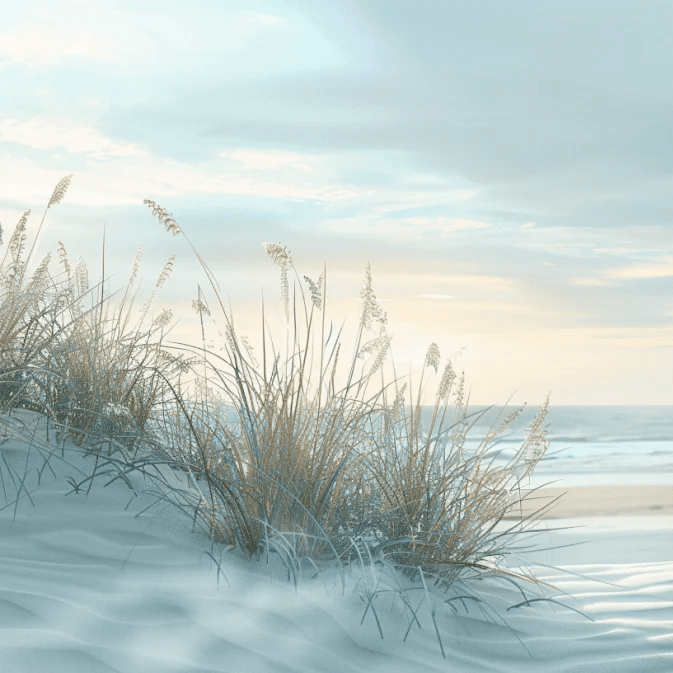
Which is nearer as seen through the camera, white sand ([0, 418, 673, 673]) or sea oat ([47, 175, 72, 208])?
white sand ([0, 418, 673, 673])

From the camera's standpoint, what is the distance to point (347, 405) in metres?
2.66

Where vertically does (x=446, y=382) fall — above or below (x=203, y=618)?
above

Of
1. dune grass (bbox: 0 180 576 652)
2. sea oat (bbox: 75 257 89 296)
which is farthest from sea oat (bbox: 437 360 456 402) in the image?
sea oat (bbox: 75 257 89 296)

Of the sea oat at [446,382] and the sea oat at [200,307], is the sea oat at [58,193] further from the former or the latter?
the sea oat at [446,382]

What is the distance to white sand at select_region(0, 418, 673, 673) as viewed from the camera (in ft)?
5.78

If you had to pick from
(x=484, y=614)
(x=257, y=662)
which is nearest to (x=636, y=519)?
(x=484, y=614)

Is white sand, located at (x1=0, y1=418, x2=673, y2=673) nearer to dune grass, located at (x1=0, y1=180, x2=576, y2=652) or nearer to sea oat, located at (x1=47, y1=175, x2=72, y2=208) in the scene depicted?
dune grass, located at (x1=0, y1=180, x2=576, y2=652)

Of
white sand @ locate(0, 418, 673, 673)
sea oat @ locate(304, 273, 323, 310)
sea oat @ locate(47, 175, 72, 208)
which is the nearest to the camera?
white sand @ locate(0, 418, 673, 673)

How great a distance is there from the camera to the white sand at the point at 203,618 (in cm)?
176

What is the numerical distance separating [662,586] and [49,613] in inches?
90.4

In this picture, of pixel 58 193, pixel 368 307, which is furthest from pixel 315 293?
pixel 58 193

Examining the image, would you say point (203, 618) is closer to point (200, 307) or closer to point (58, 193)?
point (200, 307)

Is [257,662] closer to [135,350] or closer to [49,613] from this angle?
[49,613]

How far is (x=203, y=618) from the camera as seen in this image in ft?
6.30
